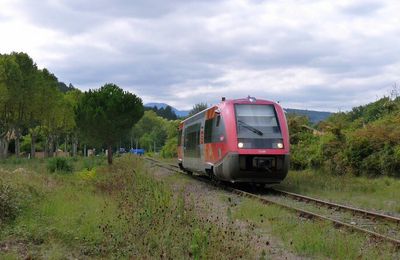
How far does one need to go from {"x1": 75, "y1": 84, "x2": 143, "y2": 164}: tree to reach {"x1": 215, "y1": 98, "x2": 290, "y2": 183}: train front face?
27.9m

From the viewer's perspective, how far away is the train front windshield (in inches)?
625

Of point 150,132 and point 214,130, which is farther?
point 150,132

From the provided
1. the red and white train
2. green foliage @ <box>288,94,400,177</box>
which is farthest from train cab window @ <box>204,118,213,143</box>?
green foliage @ <box>288,94,400,177</box>

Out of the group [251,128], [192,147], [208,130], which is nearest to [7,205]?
[251,128]

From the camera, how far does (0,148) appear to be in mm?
49156

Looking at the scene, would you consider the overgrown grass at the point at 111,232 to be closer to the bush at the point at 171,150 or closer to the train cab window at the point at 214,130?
the train cab window at the point at 214,130

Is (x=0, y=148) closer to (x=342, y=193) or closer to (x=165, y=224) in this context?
(x=342, y=193)

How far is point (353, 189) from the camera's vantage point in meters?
16.1

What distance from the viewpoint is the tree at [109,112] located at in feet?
142

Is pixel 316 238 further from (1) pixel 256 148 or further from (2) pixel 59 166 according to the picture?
(2) pixel 59 166

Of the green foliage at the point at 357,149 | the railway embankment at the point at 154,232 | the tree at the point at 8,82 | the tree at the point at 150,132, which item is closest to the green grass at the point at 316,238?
the railway embankment at the point at 154,232

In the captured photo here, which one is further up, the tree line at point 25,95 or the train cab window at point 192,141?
the tree line at point 25,95

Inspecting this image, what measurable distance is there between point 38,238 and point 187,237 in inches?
92.8

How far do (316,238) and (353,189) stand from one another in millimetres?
8805
